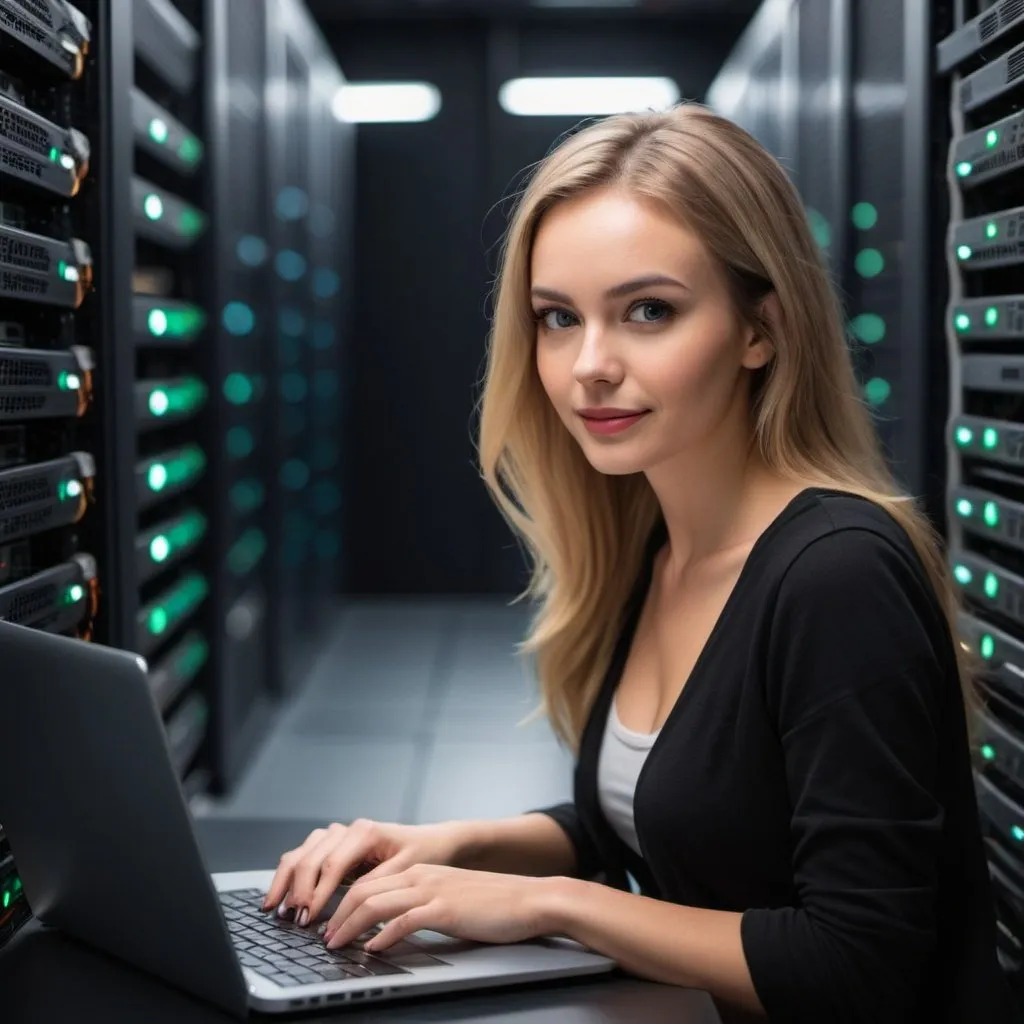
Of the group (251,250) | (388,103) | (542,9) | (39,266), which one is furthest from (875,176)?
(388,103)

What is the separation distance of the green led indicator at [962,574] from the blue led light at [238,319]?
176 centimetres

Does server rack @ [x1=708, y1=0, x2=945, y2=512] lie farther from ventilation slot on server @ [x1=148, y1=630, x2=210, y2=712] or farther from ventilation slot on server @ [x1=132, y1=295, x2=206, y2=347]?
ventilation slot on server @ [x1=148, y1=630, x2=210, y2=712]

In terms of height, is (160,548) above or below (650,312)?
below

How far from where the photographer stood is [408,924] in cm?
106

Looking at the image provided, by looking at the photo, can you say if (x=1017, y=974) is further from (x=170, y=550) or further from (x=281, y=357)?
(x=281, y=357)

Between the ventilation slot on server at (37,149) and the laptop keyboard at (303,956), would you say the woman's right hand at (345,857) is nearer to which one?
the laptop keyboard at (303,956)

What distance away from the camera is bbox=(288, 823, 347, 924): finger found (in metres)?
1.19

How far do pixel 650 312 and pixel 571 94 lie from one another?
5.55 meters

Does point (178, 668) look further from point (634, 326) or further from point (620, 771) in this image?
Result: point (634, 326)

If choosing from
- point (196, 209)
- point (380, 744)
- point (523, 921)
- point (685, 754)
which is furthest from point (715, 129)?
point (380, 744)

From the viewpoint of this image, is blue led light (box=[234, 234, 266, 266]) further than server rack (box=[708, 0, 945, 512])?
Yes

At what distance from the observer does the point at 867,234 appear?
2639 millimetres

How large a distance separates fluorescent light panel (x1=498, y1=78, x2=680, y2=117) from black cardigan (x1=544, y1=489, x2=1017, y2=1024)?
560 centimetres

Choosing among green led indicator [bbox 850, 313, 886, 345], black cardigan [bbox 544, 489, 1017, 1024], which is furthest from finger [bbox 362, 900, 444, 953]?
green led indicator [bbox 850, 313, 886, 345]
